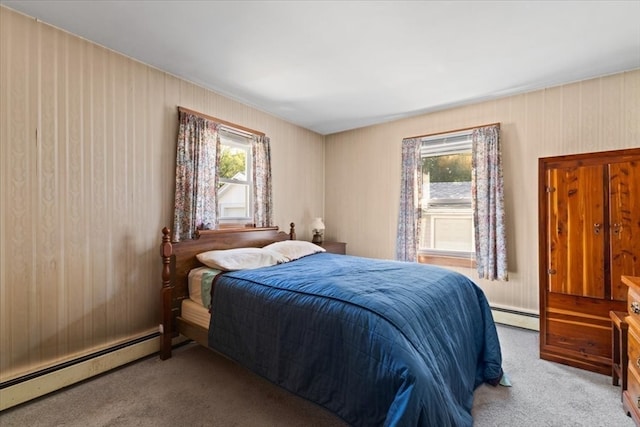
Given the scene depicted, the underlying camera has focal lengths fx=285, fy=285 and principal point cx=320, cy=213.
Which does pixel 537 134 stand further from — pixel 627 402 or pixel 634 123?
pixel 627 402

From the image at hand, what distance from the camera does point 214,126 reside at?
3.09m

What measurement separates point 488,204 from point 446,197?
1.78ft

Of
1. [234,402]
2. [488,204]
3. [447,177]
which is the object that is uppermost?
[447,177]

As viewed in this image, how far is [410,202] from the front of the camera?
3852mm

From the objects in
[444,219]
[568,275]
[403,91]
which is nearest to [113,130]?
[403,91]

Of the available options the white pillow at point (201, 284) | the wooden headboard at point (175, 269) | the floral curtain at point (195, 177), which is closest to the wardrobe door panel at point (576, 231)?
the white pillow at point (201, 284)

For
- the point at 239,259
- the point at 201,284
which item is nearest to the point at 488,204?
the point at 239,259

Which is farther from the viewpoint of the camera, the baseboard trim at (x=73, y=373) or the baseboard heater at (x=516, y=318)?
the baseboard heater at (x=516, y=318)

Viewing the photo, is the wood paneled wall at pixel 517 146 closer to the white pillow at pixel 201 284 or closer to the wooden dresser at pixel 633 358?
the wooden dresser at pixel 633 358

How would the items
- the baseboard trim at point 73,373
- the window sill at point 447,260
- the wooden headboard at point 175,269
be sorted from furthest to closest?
the window sill at point 447,260, the wooden headboard at point 175,269, the baseboard trim at point 73,373

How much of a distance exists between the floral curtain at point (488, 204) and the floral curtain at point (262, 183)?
8.24ft

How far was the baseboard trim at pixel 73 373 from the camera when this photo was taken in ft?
6.06

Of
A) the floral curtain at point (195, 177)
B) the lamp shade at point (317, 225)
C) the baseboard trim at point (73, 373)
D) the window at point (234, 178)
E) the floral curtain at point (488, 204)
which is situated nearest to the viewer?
the baseboard trim at point (73, 373)

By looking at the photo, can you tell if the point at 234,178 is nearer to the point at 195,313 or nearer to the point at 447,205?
the point at 195,313
